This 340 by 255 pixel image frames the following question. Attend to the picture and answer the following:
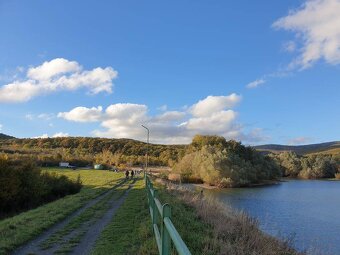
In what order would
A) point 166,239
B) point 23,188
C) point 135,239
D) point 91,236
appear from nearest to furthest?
point 166,239, point 135,239, point 91,236, point 23,188

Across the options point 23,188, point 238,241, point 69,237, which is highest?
point 23,188

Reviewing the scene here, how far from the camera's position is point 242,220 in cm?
1658

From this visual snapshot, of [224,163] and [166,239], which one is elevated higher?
[224,163]

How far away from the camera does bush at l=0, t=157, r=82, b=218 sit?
30.6 m

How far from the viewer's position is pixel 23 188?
33281 mm

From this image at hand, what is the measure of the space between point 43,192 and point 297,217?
2070 centimetres

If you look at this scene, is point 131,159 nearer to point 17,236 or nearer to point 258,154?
point 258,154

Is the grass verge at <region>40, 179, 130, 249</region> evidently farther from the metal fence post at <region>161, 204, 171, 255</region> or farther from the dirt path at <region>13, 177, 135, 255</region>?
the metal fence post at <region>161, 204, 171, 255</region>

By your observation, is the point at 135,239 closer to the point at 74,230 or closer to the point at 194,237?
the point at 194,237

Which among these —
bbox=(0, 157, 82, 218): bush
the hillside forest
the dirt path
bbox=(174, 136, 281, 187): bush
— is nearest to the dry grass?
the dirt path

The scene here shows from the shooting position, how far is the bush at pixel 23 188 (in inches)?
1205

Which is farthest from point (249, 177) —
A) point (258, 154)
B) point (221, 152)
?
point (258, 154)

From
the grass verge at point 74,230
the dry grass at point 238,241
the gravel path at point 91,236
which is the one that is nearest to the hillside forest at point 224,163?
the grass verge at point 74,230

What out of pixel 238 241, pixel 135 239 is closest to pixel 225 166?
pixel 238 241
